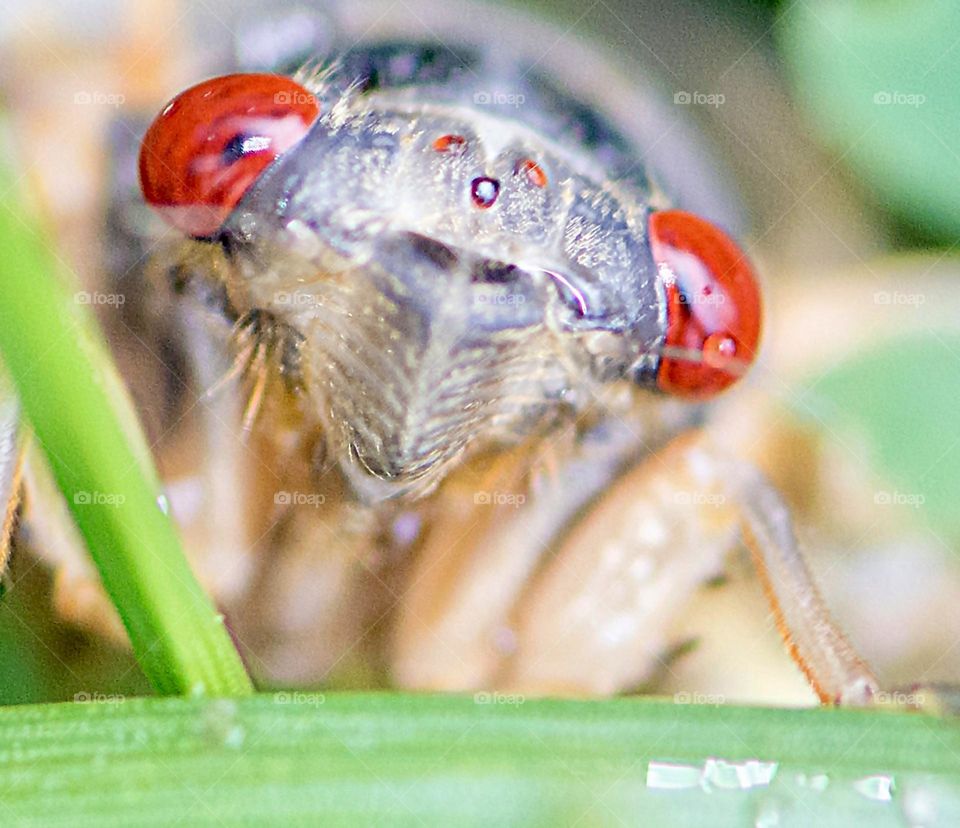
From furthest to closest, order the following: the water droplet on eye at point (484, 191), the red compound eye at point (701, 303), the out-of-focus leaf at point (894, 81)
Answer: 1. the out-of-focus leaf at point (894, 81)
2. the red compound eye at point (701, 303)
3. the water droplet on eye at point (484, 191)

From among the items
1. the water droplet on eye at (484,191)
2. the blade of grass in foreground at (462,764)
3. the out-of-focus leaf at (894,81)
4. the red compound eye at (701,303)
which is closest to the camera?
the blade of grass in foreground at (462,764)

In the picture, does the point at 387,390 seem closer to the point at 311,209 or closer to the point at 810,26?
the point at 311,209

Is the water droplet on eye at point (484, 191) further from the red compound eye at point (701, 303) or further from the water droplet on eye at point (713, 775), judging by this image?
the water droplet on eye at point (713, 775)

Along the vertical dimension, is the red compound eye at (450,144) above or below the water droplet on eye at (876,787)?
above

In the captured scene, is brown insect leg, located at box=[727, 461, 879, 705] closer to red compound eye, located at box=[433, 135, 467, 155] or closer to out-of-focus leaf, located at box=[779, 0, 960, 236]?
out-of-focus leaf, located at box=[779, 0, 960, 236]

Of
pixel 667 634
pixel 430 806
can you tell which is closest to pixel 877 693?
pixel 667 634

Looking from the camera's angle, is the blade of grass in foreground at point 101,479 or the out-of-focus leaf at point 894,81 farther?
→ the out-of-focus leaf at point 894,81

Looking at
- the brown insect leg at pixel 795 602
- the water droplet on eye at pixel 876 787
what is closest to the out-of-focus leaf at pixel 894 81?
the brown insect leg at pixel 795 602

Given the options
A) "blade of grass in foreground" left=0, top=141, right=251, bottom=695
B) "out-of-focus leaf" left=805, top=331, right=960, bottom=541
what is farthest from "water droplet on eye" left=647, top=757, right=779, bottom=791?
"out-of-focus leaf" left=805, top=331, right=960, bottom=541
